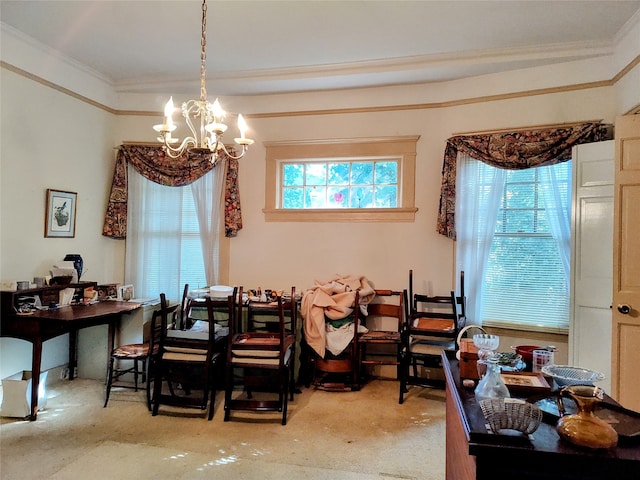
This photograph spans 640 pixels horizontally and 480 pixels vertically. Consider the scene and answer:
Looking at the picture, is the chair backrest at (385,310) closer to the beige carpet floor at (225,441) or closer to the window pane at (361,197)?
the beige carpet floor at (225,441)

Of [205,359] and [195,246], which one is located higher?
[195,246]

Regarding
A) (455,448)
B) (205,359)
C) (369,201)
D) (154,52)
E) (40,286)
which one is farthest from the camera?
(369,201)

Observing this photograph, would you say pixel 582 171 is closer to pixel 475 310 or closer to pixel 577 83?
pixel 577 83

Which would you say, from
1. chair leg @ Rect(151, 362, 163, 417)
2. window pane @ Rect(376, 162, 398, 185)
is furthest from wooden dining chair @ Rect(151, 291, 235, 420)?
window pane @ Rect(376, 162, 398, 185)

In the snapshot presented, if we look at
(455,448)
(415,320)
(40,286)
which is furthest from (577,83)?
(40,286)

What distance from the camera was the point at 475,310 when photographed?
3.81 m

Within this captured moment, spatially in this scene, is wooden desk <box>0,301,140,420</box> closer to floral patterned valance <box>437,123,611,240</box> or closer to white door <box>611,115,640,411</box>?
floral patterned valance <box>437,123,611,240</box>

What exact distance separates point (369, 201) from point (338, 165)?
52cm

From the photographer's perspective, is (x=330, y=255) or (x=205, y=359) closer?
→ (x=205, y=359)

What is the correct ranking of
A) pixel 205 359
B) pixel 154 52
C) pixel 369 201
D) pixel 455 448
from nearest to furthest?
pixel 455 448 → pixel 205 359 → pixel 154 52 → pixel 369 201

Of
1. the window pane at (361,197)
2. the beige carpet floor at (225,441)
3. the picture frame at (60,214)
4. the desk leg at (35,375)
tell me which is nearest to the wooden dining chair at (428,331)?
the beige carpet floor at (225,441)

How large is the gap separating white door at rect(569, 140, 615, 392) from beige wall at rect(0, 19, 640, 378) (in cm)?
50

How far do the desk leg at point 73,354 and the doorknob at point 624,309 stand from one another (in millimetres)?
4513

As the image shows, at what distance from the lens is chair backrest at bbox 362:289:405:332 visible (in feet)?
13.2
